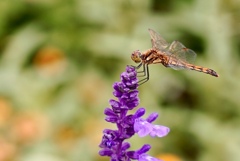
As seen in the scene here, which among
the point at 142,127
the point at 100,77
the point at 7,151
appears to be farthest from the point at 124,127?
the point at 100,77

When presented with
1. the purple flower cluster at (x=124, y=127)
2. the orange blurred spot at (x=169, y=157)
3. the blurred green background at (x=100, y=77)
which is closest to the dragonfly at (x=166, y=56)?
the purple flower cluster at (x=124, y=127)

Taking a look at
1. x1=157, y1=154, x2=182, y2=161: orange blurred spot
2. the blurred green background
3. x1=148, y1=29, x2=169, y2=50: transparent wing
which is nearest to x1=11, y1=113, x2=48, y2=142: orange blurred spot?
the blurred green background

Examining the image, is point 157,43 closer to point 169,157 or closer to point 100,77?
point 169,157

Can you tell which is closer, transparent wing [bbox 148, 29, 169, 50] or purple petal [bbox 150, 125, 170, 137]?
purple petal [bbox 150, 125, 170, 137]

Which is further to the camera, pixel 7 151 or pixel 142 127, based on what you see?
pixel 7 151

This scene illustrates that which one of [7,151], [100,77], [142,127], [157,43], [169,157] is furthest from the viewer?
[100,77]

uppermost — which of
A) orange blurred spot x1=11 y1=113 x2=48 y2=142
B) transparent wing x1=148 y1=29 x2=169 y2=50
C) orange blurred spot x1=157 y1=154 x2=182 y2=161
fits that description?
orange blurred spot x1=11 y1=113 x2=48 y2=142

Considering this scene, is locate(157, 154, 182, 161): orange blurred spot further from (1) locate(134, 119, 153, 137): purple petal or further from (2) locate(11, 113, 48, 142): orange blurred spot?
(1) locate(134, 119, 153, 137): purple petal

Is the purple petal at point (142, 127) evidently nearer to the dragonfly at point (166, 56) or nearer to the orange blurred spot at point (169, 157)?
the dragonfly at point (166, 56)

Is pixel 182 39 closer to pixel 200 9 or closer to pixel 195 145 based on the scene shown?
pixel 200 9
